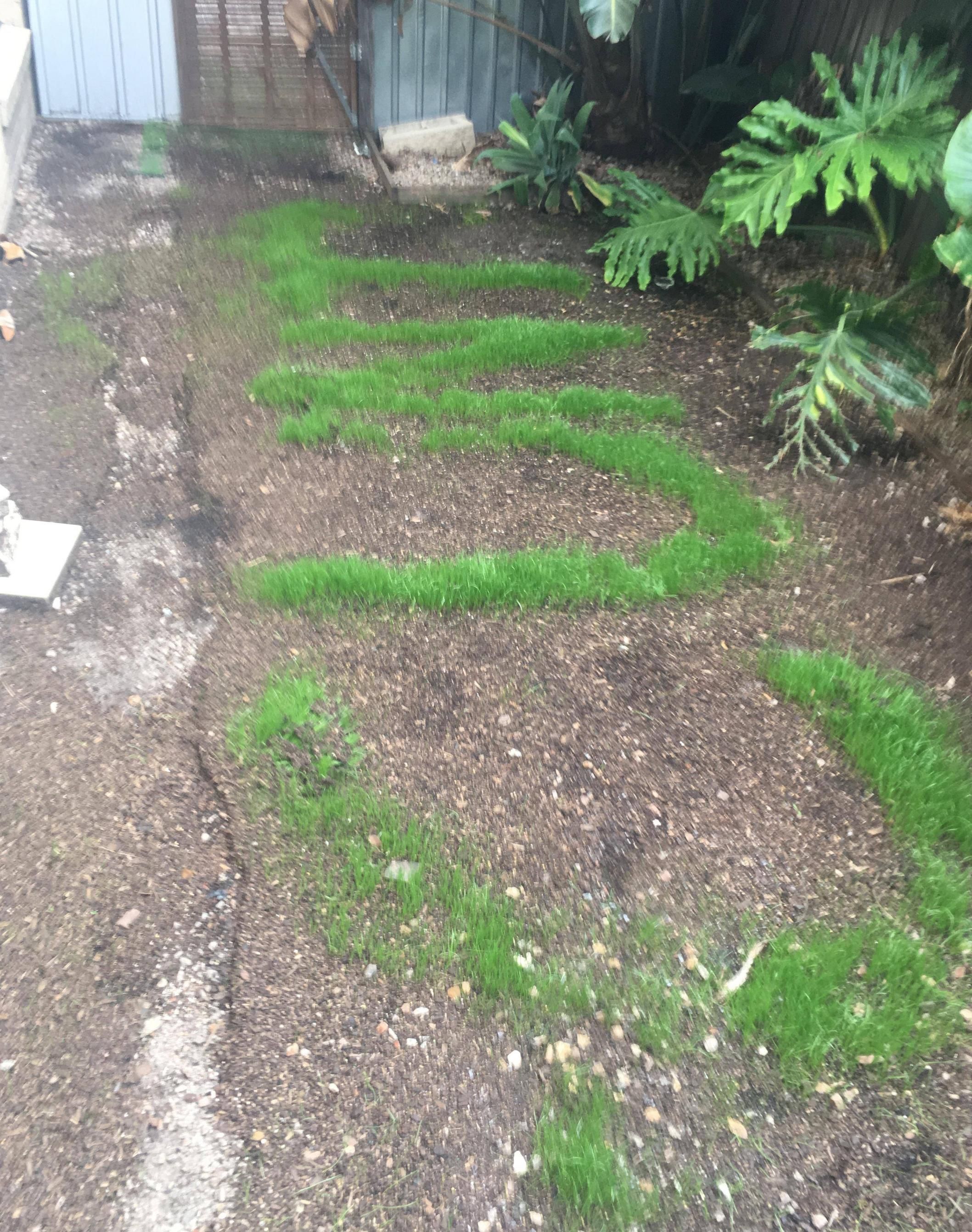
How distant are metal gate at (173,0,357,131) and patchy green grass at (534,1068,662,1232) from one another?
6975 mm

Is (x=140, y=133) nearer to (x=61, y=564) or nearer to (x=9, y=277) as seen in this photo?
(x=9, y=277)

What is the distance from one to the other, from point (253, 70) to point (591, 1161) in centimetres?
720

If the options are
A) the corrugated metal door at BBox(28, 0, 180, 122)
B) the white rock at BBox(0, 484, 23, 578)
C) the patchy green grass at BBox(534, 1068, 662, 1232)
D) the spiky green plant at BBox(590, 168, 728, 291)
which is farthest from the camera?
the corrugated metal door at BBox(28, 0, 180, 122)

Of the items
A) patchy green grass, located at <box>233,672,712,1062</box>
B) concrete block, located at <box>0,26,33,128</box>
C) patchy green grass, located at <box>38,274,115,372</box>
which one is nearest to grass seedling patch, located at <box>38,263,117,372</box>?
patchy green grass, located at <box>38,274,115,372</box>

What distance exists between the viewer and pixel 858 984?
7.47 ft

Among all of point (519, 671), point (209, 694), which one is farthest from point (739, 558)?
point (209, 694)

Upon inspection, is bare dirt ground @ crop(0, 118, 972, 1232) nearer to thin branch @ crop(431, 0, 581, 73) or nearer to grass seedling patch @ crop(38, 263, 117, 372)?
grass seedling patch @ crop(38, 263, 117, 372)

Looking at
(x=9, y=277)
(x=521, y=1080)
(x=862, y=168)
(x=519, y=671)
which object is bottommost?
(x=521, y=1080)

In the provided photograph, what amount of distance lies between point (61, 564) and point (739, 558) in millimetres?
2379

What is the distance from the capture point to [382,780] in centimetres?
272

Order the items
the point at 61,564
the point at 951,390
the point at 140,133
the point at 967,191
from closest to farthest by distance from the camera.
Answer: the point at 967,191, the point at 61,564, the point at 951,390, the point at 140,133

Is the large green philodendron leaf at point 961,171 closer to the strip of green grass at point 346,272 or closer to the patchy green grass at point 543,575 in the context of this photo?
the patchy green grass at point 543,575

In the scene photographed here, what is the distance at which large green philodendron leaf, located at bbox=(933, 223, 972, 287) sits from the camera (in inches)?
117

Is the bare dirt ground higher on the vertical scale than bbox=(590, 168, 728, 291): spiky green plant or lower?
lower
